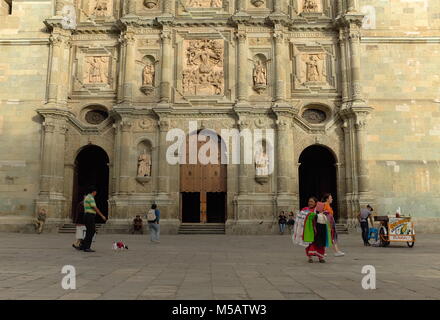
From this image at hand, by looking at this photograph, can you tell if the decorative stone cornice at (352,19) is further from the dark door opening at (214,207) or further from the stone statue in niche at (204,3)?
the dark door opening at (214,207)

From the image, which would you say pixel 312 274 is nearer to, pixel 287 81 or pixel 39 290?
pixel 39 290

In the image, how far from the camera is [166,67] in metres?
25.5

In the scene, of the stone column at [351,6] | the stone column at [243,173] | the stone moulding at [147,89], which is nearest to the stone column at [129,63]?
the stone moulding at [147,89]

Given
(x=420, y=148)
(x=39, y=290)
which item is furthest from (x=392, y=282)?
(x=420, y=148)

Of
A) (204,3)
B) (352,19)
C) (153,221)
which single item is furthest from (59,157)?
(352,19)

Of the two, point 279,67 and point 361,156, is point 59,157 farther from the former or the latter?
point 361,156

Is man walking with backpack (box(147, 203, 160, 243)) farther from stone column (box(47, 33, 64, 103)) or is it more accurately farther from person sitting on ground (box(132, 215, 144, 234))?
stone column (box(47, 33, 64, 103))

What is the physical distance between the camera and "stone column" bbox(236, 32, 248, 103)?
25.0m

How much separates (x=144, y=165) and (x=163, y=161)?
1.23 m

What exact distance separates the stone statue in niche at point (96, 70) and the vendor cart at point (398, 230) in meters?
19.8

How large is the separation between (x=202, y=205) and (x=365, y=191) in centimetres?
1001

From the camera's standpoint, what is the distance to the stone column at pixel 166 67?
25109mm

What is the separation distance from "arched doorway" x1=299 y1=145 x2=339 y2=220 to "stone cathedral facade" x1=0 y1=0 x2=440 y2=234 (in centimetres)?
88

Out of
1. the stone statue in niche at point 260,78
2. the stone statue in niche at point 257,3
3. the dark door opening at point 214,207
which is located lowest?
the dark door opening at point 214,207
